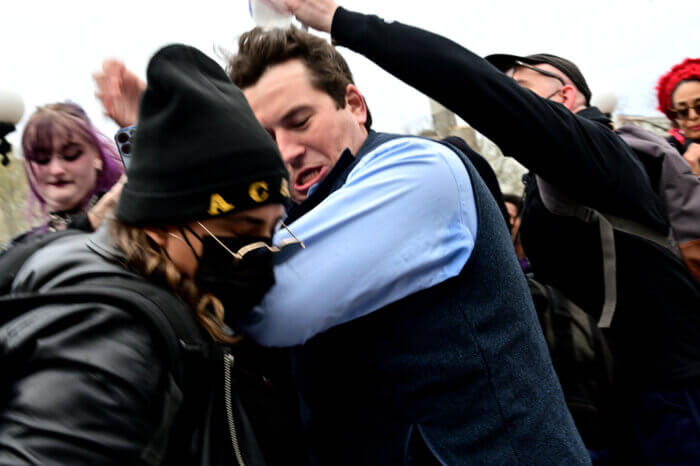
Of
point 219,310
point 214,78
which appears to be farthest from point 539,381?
point 214,78

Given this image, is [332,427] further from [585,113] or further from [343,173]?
[585,113]

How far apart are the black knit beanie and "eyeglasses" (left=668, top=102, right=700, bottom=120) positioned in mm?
3468

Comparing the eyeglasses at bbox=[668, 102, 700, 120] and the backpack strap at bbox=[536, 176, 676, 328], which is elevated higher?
the eyeglasses at bbox=[668, 102, 700, 120]

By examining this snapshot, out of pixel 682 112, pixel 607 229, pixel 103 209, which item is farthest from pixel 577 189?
pixel 682 112

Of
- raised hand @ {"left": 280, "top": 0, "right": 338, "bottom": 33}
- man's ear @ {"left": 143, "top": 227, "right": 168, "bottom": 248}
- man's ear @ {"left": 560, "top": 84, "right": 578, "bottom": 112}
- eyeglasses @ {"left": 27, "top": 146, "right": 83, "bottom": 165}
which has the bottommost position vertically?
eyeglasses @ {"left": 27, "top": 146, "right": 83, "bottom": 165}

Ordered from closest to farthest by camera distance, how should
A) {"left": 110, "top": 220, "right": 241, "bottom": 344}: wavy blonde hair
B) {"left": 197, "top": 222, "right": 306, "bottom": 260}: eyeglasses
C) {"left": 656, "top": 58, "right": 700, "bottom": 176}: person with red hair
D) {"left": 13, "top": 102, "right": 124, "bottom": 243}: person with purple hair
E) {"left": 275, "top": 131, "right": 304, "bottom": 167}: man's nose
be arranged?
1. {"left": 110, "top": 220, "right": 241, "bottom": 344}: wavy blonde hair
2. {"left": 197, "top": 222, "right": 306, "bottom": 260}: eyeglasses
3. {"left": 275, "top": 131, "right": 304, "bottom": 167}: man's nose
4. {"left": 13, "top": 102, "right": 124, "bottom": 243}: person with purple hair
5. {"left": 656, "top": 58, "right": 700, "bottom": 176}: person with red hair

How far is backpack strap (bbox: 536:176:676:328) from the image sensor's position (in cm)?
170

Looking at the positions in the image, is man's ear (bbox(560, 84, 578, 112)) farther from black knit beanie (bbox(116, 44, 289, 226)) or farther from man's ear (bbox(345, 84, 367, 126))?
black knit beanie (bbox(116, 44, 289, 226))

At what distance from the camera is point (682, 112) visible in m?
3.40

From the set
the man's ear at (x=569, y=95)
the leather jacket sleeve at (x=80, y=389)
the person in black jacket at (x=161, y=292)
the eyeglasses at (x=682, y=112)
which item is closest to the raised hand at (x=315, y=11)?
the person in black jacket at (x=161, y=292)

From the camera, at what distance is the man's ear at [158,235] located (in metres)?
1.09

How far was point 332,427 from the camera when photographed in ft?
4.26

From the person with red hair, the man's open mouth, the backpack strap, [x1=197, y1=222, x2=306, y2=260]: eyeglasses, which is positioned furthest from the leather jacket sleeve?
the person with red hair

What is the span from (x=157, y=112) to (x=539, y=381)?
1.17 meters
